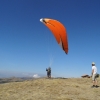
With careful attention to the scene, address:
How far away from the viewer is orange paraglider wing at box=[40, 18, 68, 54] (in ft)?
74.6

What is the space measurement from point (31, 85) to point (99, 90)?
7.80 m

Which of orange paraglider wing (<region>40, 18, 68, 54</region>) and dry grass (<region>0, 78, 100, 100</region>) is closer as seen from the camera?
dry grass (<region>0, 78, 100, 100</region>)

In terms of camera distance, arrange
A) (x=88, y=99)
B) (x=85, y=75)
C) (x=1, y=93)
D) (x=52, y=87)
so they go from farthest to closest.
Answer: (x=85, y=75) → (x=52, y=87) → (x=1, y=93) → (x=88, y=99)

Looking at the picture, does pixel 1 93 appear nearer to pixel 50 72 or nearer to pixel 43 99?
pixel 43 99

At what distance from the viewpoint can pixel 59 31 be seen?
2275 cm

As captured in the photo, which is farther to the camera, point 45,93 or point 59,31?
point 59,31

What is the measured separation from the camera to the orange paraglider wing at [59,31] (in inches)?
896

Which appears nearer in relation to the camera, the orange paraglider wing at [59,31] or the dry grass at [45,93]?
the dry grass at [45,93]

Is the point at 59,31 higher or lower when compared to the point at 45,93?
higher

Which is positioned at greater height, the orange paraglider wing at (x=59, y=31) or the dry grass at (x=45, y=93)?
the orange paraglider wing at (x=59, y=31)

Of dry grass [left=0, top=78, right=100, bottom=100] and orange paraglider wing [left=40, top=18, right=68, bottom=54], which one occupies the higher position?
orange paraglider wing [left=40, top=18, right=68, bottom=54]

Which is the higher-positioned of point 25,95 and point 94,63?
point 94,63

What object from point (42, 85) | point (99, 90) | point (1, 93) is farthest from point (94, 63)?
point (1, 93)

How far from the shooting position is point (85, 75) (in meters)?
31.9
